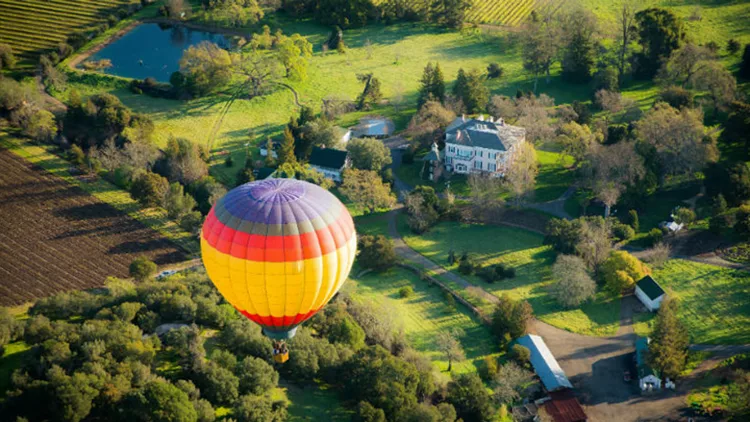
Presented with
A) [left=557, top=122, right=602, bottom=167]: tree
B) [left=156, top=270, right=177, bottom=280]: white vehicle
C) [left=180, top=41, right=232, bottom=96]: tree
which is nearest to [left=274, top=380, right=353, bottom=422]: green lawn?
[left=156, top=270, right=177, bottom=280]: white vehicle

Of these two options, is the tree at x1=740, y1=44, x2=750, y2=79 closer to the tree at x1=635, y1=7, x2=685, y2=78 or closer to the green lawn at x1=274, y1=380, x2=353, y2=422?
the tree at x1=635, y1=7, x2=685, y2=78

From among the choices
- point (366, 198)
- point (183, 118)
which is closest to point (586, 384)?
point (366, 198)

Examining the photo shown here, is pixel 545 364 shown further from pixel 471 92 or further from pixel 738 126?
pixel 471 92

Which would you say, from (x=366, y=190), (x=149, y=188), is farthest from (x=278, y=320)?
(x=149, y=188)

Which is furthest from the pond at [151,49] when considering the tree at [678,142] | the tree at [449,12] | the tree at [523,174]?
the tree at [678,142]

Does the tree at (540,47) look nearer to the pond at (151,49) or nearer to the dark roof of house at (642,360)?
the pond at (151,49)

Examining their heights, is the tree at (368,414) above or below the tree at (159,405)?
below

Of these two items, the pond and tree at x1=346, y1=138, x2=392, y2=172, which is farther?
the pond
